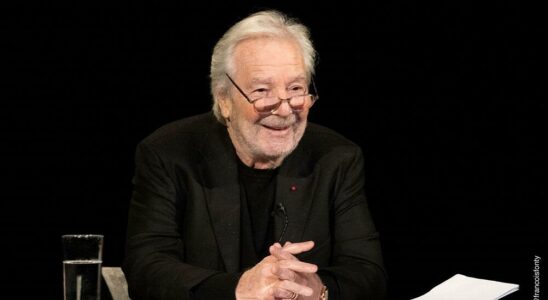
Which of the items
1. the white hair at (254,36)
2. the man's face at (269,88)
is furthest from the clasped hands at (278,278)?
the white hair at (254,36)

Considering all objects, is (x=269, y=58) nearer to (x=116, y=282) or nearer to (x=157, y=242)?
(x=157, y=242)

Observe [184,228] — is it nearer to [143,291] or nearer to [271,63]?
[143,291]

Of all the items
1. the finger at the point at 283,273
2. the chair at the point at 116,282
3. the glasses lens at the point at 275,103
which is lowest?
the chair at the point at 116,282

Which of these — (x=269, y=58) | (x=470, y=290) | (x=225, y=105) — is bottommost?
(x=470, y=290)

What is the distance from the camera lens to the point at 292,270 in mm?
2908

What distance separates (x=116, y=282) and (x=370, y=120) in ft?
4.24

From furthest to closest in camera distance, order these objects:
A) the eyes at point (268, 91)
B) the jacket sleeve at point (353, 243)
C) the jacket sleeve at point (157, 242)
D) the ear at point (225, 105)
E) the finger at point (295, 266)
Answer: the ear at point (225, 105)
the eyes at point (268, 91)
the jacket sleeve at point (353, 243)
the jacket sleeve at point (157, 242)
the finger at point (295, 266)

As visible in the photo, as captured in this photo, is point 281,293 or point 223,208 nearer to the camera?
point 281,293

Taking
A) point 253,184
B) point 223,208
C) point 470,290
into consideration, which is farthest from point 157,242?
point 470,290

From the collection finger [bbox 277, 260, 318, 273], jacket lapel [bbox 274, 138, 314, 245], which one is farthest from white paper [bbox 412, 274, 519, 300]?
jacket lapel [bbox 274, 138, 314, 245]

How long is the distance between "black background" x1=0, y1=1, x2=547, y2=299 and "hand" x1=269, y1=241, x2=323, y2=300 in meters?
1.16

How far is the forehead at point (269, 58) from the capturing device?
3.26m

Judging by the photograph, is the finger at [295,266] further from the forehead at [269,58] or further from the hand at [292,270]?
the forehead at [269,58]

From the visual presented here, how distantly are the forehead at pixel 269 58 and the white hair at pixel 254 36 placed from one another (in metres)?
0.02
